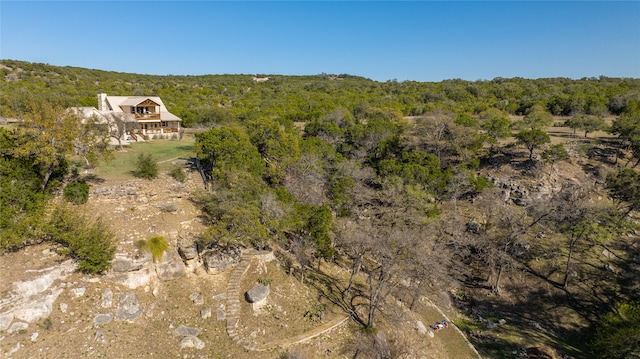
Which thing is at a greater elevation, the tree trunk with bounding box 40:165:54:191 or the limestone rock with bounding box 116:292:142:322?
the tree trunk with bounding box 40:165:54:191

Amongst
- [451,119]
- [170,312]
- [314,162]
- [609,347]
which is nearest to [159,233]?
[170,312]

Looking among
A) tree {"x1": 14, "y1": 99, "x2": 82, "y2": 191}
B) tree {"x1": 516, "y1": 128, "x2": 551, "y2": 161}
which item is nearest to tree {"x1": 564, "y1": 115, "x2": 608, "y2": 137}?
tree {"x1": 516, "y1": 128, "x2": 551, "y2": 161}

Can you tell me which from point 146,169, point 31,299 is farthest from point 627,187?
point 31,299

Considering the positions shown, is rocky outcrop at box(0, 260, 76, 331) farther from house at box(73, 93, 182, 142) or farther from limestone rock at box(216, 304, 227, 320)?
house at box(73, 93, 182, 142)

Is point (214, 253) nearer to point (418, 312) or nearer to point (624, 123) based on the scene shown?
point (418, 312)

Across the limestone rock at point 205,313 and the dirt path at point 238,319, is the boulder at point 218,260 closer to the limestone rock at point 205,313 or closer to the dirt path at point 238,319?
the dirt path at point 238,319

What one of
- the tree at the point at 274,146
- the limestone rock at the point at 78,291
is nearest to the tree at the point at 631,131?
the tree at the point at 274,146
